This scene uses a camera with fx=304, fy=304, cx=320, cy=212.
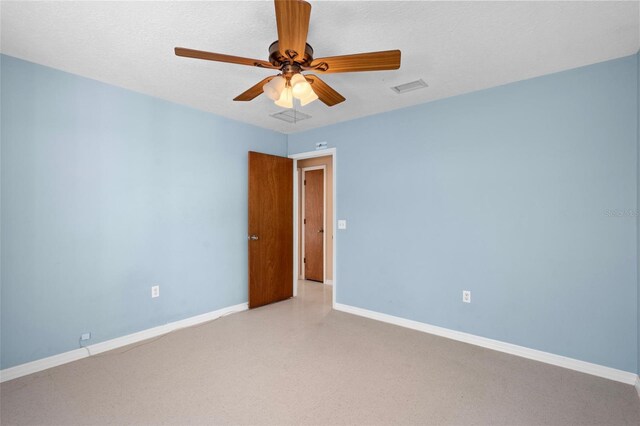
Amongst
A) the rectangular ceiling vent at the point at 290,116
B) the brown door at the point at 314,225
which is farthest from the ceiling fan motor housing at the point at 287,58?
the brown door at the point at 314,225

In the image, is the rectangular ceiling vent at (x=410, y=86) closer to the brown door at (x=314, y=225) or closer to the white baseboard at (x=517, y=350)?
the white baseboard at (x=517, y=350)

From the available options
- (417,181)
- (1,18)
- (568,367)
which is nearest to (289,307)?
(417,181)

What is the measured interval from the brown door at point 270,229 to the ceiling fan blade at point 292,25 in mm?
2390

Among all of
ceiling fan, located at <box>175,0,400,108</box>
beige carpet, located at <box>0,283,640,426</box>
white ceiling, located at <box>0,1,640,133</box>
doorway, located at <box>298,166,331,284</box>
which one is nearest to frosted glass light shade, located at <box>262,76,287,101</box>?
ceiling fan, located at <box>175,0,400,108</box>

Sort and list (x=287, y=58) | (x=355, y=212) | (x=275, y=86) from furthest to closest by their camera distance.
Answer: (x=355, y=212), (x=275, y=86), (x=287, y=58)

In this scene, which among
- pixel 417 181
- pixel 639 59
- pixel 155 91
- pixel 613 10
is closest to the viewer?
pixel 613 10

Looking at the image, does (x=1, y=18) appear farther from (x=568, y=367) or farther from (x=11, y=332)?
(x=568, y=367)

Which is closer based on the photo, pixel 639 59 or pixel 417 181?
pixel 639 59

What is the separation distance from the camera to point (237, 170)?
13.0 ft

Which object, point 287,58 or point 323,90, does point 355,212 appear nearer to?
point 323,90

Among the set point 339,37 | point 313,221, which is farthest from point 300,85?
point 313,221

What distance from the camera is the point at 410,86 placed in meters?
2.85

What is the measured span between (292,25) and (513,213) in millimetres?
2466

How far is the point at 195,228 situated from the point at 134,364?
1.47m
